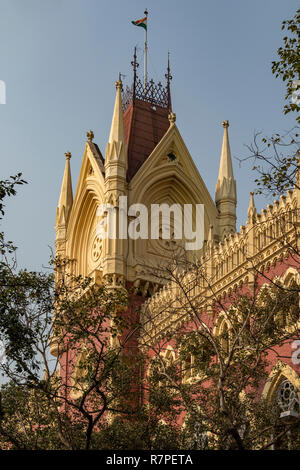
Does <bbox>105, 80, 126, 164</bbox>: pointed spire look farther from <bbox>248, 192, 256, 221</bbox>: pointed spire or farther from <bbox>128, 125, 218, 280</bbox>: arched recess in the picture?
<bbox>248, 192, 256, 221</bbox>: pointed spire

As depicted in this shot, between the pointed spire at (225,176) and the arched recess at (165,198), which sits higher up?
the pointed spire at (225,176)

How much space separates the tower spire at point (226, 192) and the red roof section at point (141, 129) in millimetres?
3279

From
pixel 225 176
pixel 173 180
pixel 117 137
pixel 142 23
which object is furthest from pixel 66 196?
pixel 142 23

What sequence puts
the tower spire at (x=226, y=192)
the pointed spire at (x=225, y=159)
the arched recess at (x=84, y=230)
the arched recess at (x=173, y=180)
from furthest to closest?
the pointed spire at (x=225, y=159) < the arched recess at (x=84, y=230) < the tower spire at (x=226, y=192) < the arched recess at (x=173, y=180)

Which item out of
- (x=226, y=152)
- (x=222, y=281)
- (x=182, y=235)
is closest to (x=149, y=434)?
(x=222, y=281)

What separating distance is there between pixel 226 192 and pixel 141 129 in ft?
17.1

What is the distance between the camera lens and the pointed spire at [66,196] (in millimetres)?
41556

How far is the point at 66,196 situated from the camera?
42.1 m

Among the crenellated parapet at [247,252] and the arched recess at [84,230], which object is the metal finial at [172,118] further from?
the crenellated parapet at [247,252]

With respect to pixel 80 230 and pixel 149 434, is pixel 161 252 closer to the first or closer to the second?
pixel 80 230

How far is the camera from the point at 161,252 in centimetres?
3744

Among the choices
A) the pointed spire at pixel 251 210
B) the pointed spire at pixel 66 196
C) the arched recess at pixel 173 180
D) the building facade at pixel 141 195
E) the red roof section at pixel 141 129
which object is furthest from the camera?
the pointed spire at pixel 66 196

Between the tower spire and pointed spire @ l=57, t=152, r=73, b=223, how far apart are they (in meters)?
7.32

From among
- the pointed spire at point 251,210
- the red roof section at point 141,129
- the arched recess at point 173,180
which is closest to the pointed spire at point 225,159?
the arched recess at point 173,180
